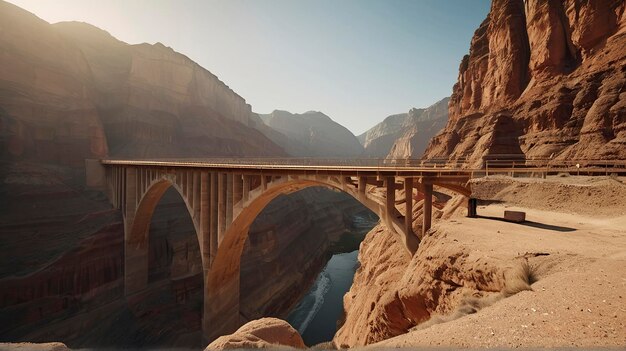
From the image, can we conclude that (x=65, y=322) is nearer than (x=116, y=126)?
Yes

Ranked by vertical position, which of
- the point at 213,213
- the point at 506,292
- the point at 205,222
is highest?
the point at 506,292

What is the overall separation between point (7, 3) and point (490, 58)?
74264mm

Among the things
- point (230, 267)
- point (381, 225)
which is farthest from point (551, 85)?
point (230, 267)

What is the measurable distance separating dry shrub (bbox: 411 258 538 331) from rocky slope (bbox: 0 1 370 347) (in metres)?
25.2

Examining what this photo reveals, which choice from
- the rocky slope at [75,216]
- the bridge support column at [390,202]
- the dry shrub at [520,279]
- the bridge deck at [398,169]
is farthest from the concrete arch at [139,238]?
the dry shrub at [520,279]

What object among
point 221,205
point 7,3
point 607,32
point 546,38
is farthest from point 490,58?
point 7,3

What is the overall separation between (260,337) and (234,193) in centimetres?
1381

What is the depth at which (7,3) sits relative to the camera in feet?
121

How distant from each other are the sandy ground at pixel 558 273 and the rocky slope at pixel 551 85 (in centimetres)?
1620

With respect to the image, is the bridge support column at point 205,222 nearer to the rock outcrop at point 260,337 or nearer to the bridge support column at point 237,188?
the bridge support column at point 237,188

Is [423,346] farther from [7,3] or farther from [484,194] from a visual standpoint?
[7,3]

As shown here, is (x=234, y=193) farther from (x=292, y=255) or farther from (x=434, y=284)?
(x=292, y=255)

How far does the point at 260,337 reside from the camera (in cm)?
621

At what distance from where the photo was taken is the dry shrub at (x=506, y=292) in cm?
502
